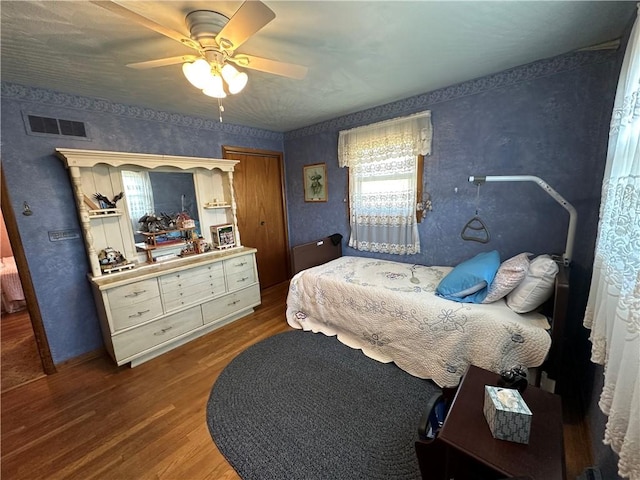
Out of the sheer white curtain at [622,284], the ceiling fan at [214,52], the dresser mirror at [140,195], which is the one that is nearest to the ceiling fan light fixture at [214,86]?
the ceiling fan at [214,52]

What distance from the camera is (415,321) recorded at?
1932 mm

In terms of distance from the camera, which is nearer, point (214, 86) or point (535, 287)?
point (214, 86)

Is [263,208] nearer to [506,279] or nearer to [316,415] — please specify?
[316,415]

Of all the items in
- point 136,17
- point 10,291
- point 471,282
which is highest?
point 136,17

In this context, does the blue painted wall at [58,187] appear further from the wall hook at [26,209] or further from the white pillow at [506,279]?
the white pillow at [506,279]

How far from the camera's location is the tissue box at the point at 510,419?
2.97 ft

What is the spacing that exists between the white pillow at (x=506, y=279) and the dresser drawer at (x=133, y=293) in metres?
2.73

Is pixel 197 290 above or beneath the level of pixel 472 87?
beneath

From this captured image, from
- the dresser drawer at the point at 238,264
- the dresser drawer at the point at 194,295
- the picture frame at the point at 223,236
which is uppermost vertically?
the picture frame at the point at 223,236

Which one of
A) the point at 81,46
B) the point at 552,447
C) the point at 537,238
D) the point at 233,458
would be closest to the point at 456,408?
the point at 552,447

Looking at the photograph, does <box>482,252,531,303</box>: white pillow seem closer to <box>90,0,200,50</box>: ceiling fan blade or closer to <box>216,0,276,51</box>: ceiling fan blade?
<box>216,0,276,51</box>: ceiling fan blade

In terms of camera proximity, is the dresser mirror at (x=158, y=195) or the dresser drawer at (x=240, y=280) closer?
the dresser mirror at (x=158, y=195)

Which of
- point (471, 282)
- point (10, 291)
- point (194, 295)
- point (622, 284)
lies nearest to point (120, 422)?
point (194, 295)

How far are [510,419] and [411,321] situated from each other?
41.0 inches
